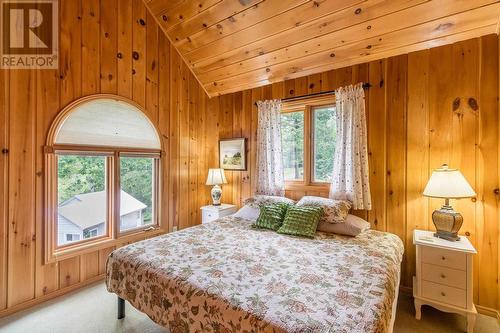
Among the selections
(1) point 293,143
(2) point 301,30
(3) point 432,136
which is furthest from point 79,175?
(3) point 432,136

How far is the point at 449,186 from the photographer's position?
6.56ft

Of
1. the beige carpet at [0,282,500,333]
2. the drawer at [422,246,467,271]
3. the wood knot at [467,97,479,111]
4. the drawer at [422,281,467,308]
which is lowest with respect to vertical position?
the beige carpet at [0,282,500,333]

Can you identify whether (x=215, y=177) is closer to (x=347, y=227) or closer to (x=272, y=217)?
(x=272, y=217)

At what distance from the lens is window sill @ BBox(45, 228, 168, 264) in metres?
2.36

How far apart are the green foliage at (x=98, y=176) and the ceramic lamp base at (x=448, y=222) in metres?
3.19

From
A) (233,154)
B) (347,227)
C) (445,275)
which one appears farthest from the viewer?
(233,154)

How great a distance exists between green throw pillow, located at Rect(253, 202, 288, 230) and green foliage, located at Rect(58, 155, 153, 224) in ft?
5.19

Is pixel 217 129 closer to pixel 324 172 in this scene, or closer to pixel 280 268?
pixel 324 172

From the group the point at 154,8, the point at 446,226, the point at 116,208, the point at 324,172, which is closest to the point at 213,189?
the point at 116,208

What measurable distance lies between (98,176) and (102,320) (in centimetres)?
146

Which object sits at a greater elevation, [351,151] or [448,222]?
[351,151]

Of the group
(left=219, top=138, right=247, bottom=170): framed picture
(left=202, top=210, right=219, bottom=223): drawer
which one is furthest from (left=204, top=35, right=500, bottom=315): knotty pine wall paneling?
(left=202, top=210, right=219, bottom=223): drawer

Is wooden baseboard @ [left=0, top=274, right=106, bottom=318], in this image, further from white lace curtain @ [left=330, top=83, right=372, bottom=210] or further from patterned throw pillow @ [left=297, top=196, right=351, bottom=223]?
white lace curtain @ [left=330, top=83, right=372, bottom=210]

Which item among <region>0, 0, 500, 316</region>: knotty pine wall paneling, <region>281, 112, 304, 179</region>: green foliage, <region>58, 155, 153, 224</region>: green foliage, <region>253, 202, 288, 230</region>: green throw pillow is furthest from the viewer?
<region>281, 112, 304, 179</region>: green foliage
